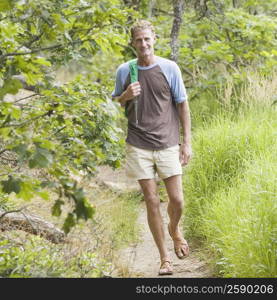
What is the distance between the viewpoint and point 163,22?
1164 cm

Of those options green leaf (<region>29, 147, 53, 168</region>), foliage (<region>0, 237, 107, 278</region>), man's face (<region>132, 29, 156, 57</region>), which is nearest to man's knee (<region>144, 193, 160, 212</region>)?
foliage (<region>0, 237, 107, 278</region>)

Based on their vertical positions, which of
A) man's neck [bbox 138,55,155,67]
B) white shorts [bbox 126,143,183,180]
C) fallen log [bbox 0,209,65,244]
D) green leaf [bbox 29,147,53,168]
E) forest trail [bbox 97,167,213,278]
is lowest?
forest trail [bbox 97,167,213,278]

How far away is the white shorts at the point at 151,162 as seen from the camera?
213 inches

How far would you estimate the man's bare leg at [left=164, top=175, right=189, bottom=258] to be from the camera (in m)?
5.56

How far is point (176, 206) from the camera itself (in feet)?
18.5

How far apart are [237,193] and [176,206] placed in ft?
2.08

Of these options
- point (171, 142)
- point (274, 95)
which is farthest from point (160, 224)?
point (274, 95)

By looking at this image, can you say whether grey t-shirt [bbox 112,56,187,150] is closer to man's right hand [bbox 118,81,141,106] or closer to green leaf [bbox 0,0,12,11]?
man's right hand [bbox 118,81,141,106]

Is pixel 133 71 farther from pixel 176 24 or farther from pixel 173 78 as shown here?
pixel 176 24

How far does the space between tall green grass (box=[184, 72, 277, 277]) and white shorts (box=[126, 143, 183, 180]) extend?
668 millimetres

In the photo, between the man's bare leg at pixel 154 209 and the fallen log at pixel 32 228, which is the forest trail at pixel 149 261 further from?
the fallen log at pixel 32 228

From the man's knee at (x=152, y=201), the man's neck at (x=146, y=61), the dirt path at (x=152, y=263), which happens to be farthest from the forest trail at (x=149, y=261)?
the man's neck at (x=146, y=61)

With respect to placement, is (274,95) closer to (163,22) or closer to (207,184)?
(207,184)

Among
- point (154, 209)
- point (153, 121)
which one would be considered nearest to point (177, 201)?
point (154, 209)
